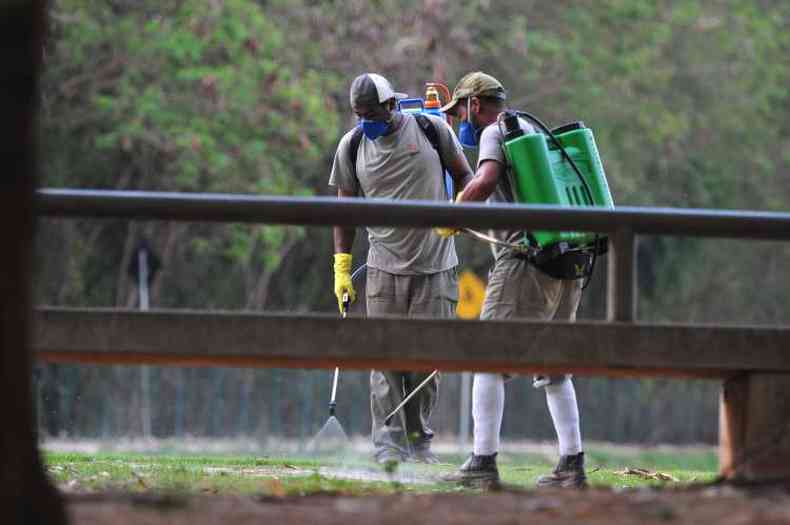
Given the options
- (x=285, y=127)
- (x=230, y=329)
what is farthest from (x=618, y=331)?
(x=285, y=127)

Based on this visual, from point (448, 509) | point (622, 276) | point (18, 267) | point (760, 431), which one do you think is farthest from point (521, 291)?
point (18, 267)

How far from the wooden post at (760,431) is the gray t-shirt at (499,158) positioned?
2.14 m

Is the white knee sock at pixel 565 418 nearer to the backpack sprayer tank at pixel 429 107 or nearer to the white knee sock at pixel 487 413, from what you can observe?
the white knee sock at pixel 487 413

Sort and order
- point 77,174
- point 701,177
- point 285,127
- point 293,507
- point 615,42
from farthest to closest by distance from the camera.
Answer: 1. point 701,177
2. point 615,42
3. point 77,174
4. point 285,127
5. point 293,507

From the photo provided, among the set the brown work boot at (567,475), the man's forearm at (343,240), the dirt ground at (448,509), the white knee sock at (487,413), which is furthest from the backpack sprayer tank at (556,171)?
the dirt ground at (448,509)

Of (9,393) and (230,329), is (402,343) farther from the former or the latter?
(9,393)

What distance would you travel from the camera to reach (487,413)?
31.3 ft

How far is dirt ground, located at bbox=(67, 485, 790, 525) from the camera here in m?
6.30

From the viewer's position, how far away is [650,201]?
29.0 metres

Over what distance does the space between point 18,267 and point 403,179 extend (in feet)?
18.1

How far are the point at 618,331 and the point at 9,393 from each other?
2.93 m

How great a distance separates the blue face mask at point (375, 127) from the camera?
10.9 metres

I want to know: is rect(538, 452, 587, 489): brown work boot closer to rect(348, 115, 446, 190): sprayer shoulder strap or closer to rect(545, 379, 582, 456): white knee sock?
rect(545, 379, 582, 456): white knee sock

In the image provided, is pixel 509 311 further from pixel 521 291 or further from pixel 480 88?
pixel 480 88
